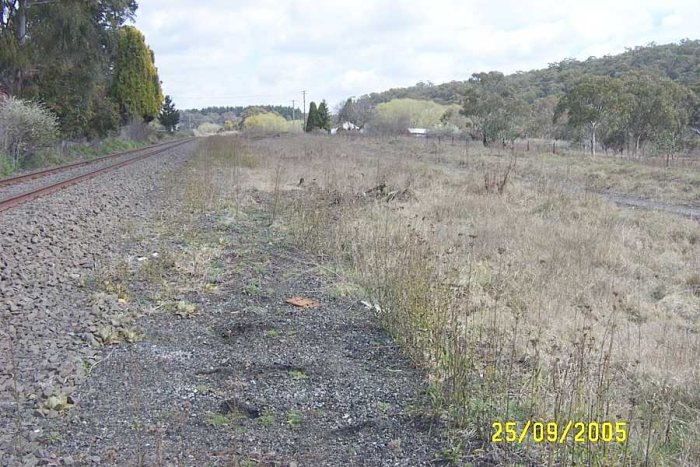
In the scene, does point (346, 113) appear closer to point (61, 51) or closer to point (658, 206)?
point (61, 51)

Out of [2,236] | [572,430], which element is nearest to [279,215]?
[2,236]

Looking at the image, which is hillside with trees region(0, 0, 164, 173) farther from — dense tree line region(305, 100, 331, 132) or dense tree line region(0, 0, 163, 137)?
dense tree line region(305, 100, 331, 132)

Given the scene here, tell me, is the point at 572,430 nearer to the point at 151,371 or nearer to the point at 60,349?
the point at 151,371

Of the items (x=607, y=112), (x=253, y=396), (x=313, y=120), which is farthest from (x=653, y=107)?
(x=313, y=120)

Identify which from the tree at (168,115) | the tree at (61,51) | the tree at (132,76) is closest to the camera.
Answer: the tree at (61,51)

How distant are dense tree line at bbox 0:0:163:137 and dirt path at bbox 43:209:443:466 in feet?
Answer: 74.1

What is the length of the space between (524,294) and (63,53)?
25.5 meters

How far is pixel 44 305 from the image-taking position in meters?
5.43

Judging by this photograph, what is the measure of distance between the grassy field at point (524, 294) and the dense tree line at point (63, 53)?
42.6 ft

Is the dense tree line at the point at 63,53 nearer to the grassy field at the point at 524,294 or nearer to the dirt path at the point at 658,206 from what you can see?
the grassy field at the point at 524,294

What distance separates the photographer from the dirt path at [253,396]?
3.27 meters

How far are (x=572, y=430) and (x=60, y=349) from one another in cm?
386
